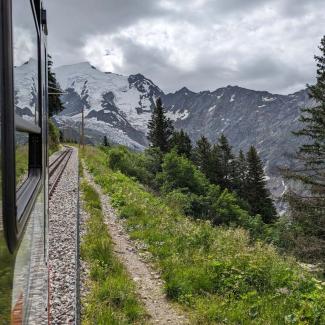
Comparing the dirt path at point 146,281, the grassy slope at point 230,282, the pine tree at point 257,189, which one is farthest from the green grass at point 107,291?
the pine tree at point 257,189

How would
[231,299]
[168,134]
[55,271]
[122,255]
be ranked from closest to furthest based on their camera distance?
[231,299], [55,271], [122,255], [168,134]

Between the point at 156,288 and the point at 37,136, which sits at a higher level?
the point at 37,136

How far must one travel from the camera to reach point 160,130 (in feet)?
201

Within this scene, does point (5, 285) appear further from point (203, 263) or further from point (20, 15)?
point (203, 263)

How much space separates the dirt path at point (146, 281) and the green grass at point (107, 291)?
206 millimetres

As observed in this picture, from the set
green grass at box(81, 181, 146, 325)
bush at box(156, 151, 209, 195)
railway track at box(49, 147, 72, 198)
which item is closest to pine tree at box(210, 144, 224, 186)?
bush at box(156, 151, 209, 195)

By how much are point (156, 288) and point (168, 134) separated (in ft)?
181

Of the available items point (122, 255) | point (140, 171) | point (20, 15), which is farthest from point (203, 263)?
point (140, 171)

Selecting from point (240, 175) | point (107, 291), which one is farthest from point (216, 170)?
point (107, 291)

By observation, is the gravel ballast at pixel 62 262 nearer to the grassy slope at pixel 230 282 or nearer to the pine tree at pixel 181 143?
the grassy slope at pixel 230 282

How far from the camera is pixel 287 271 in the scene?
300 inches

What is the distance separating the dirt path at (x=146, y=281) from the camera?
6.35m

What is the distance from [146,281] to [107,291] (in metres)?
1.37

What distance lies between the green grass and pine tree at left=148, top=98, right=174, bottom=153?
170ft
